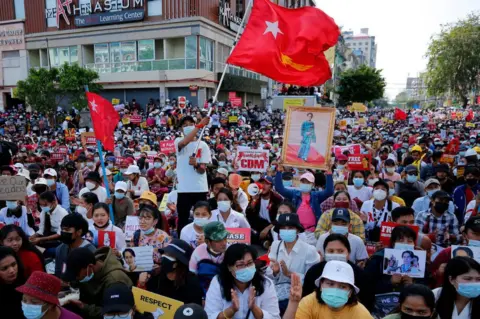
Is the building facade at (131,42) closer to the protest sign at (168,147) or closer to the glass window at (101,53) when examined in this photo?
the glass window at (101,53)

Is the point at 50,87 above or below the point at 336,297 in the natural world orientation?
above

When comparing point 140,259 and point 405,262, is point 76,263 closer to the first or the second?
point 140,259

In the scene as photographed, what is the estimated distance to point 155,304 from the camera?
3.04m

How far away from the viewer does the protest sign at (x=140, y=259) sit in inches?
153

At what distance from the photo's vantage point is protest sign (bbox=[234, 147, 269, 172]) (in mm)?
8062

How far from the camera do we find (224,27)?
3112 cm

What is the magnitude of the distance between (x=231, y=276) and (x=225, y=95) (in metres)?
30.1

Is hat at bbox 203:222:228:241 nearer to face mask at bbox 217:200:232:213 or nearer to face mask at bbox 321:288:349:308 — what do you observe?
face mask at bbox 321:288:349:308

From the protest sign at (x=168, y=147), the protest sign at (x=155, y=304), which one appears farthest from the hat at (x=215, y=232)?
the protest sign at (x=168, y=147)

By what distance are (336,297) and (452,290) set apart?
101 cm

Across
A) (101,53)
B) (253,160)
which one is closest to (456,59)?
(101,53)

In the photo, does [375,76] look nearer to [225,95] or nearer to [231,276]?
[225,95]

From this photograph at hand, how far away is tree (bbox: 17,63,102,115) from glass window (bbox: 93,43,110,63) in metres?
7.29

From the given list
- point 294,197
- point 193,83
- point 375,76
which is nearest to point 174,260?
point 294,197
